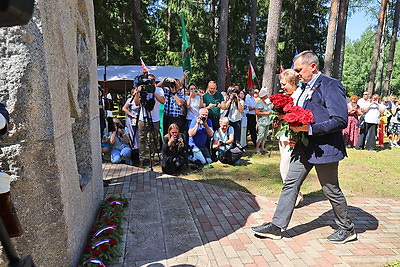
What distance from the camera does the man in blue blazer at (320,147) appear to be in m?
2.69

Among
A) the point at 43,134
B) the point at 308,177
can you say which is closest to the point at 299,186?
the point at 43,134

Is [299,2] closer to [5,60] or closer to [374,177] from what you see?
[374,177]

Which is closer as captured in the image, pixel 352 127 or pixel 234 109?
pixel 234 109

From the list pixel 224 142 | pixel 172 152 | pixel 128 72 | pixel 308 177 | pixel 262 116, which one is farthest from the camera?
pixel 128 72

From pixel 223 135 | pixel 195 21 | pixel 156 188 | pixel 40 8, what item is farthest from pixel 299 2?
pixel 40 8

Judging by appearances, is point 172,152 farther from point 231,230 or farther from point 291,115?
point 291,115

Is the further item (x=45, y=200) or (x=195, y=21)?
(x=195, y=21)

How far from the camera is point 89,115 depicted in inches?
117

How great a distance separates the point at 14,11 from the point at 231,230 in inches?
113

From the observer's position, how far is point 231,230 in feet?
10.3

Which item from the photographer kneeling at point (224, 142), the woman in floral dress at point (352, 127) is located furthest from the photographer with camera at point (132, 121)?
the woman in floral dress at point (352, 127)

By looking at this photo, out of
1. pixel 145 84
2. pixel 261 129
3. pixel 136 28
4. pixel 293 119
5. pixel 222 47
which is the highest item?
pixel 136 28

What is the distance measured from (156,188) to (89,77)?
79.1 inches

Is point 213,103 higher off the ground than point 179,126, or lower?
higher
